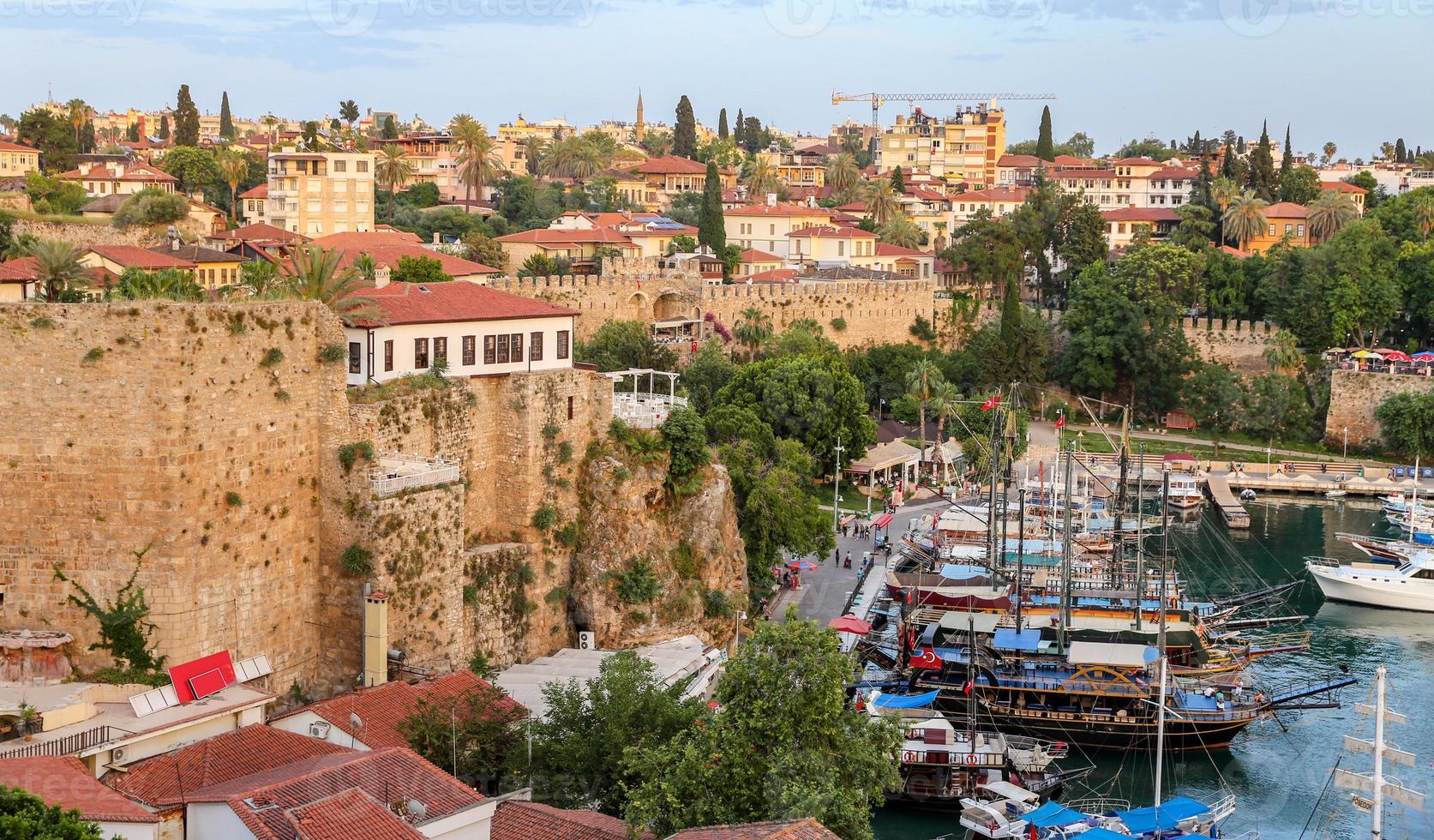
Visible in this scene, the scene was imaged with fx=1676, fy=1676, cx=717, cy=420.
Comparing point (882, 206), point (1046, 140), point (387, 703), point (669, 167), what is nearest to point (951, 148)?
point (1046, 140)

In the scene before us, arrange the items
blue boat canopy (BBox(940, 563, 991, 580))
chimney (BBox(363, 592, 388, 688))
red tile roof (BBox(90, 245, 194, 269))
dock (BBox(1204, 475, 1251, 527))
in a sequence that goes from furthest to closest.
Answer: dock (BBox(1204, 475, 1251, 527)) → red tile roof (BBox(90, 245, 194, 269)) → blue boat canopy (BBox(940, 563, 991, 580)) → chimney (BBox(363, 592, 388, 688))

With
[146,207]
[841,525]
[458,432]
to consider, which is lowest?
[841,525]

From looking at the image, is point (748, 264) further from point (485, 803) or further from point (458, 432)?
point (485, 803)

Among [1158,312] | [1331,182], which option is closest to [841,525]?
[1158,312]

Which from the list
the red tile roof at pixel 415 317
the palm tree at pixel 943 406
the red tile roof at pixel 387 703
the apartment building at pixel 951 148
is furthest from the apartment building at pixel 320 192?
the apartment building at pixel 951 148

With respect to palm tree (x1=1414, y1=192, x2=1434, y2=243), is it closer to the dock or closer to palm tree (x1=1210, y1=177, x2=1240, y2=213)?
palm tree (x1=1210, y1=177, x2=1240, y2=213)

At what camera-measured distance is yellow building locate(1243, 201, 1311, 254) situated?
10038cm

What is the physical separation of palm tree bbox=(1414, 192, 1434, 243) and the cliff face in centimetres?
6623

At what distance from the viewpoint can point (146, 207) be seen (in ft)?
224

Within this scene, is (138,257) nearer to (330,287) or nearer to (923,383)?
(330,287)

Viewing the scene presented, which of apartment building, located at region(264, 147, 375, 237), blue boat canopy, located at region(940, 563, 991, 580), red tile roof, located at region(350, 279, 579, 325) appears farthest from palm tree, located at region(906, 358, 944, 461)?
red tile roof, located at region(350, 279, 579, 325)

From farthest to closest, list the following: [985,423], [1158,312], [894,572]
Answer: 1. [1158,312]
2. [985,423]
3. [894,572]

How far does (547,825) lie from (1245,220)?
82114mm

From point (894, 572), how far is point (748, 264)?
3998cm
